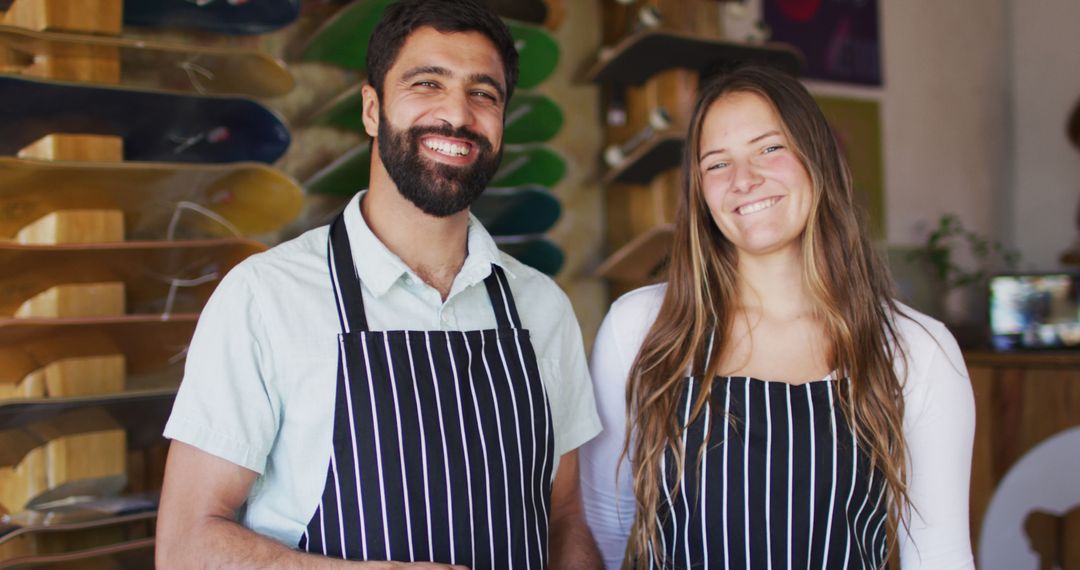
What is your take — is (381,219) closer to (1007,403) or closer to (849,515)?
(849,515)

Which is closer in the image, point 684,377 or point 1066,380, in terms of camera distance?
point 684,377

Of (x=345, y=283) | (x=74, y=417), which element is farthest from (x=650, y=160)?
(x=74, y=417)

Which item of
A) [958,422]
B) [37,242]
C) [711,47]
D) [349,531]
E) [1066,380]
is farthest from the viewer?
[1066,380]

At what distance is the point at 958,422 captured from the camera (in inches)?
65.4

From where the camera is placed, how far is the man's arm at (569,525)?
5.62 feet

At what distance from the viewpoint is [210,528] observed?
131 cm

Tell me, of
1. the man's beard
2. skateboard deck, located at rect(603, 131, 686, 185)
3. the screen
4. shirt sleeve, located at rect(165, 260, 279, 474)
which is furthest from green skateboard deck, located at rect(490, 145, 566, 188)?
the screen

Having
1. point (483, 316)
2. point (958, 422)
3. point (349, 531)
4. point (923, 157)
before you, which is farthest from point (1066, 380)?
point (349, 531)

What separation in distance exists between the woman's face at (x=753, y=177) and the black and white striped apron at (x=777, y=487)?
0.27m

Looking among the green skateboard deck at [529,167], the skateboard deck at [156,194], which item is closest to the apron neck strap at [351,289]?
the skateboard deck at [156,194]

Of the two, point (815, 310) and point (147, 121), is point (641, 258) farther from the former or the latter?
point (147, 121)

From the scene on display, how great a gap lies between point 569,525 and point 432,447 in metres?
0.42

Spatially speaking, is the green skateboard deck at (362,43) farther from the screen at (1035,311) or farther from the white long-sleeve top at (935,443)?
the screen at (1035,311)

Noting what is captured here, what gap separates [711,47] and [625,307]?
1469mm
